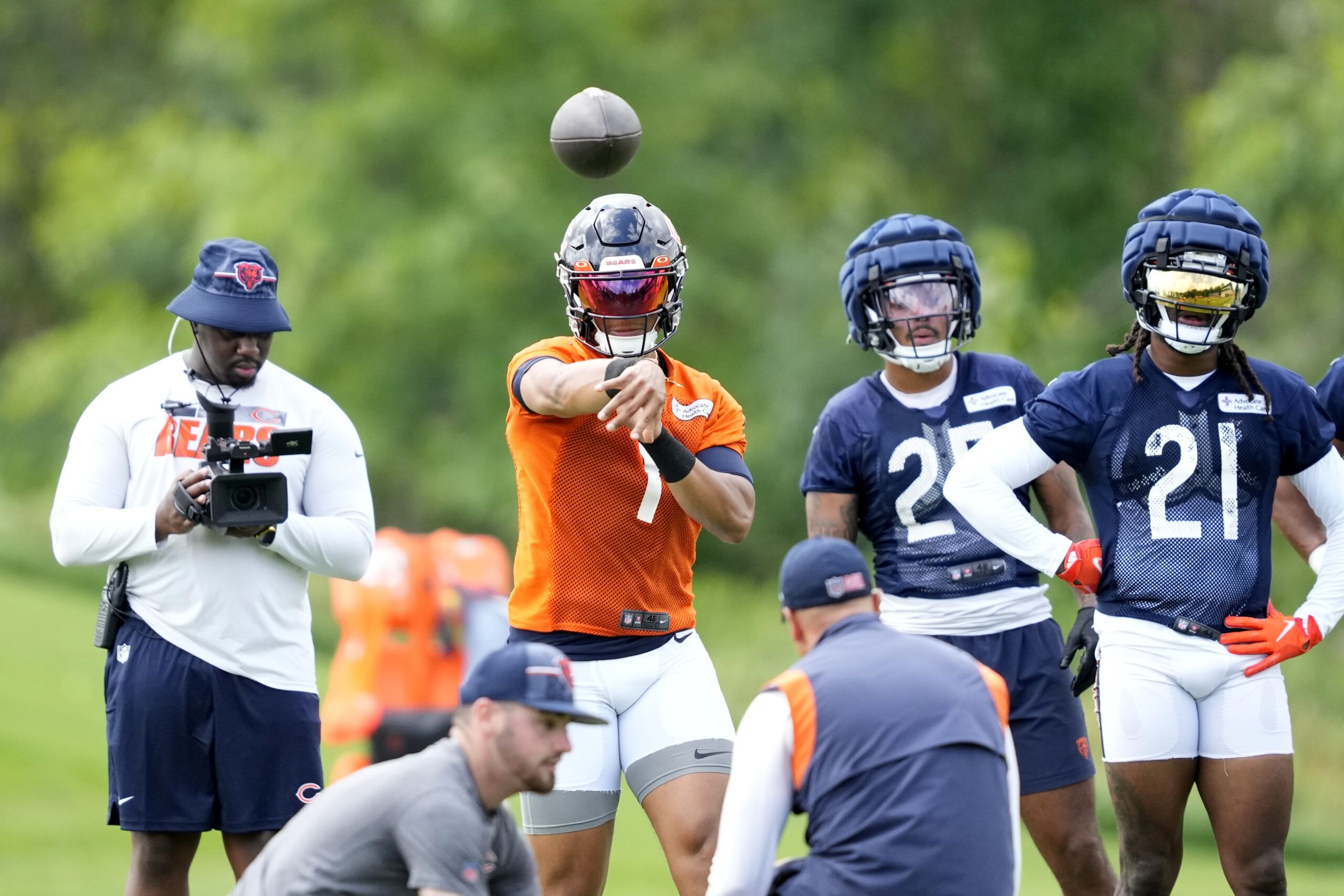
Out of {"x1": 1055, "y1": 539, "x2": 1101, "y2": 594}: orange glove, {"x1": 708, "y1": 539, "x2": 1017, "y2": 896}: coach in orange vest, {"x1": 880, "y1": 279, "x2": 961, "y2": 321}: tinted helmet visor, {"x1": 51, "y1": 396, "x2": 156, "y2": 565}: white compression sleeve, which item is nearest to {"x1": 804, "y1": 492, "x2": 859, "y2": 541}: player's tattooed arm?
{"x1": 880, "y1": 279, "x2": 961, "y2": 321}: tinted helmet visor

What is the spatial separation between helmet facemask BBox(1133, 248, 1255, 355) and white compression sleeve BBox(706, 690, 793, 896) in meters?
1.91

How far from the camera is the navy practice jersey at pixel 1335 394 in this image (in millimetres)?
5488

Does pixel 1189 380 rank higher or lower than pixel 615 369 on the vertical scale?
lower

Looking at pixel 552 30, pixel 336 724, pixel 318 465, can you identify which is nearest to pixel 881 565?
pixel 318 465

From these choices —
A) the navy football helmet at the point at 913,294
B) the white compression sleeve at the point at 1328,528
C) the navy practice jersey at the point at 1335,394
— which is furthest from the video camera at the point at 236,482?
the navy practice jersey at the point at 1335,394

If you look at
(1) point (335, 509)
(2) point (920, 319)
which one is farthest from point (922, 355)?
(1) point (335, 509)

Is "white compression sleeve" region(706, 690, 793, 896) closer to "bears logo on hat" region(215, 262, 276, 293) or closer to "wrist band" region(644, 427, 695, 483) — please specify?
"wrist band" region(644, 427, 695, 483)

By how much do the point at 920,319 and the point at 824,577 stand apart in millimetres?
1700

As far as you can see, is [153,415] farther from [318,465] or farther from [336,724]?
[336,724]

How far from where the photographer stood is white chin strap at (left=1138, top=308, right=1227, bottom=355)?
5051 mm

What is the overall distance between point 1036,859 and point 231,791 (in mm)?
9587

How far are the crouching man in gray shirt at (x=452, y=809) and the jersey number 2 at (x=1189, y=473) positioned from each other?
1.99 metres

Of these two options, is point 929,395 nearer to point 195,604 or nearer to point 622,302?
point 622,302

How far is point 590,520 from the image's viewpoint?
5.20 m
